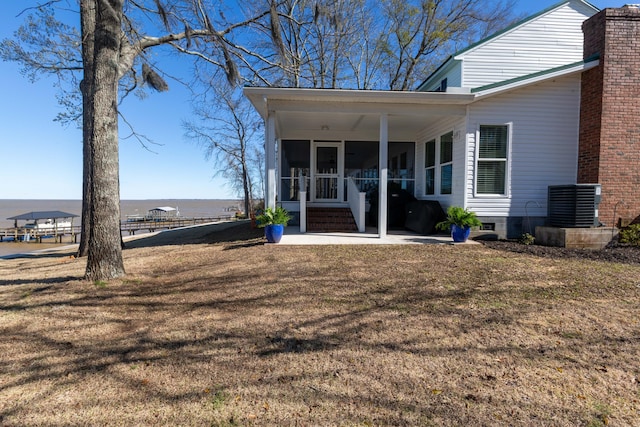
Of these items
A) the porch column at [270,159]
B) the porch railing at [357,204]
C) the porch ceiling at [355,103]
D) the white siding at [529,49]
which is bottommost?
the porch railing at [357,204]

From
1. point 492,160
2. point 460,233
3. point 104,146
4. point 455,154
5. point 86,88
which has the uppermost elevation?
point 86,88

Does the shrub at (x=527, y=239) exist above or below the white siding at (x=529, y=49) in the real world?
below

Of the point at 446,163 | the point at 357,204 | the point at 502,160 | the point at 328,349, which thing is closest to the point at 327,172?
the point at 357,204

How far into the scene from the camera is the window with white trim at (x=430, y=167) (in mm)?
9670

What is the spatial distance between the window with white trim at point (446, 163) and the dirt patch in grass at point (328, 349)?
4.28 metres

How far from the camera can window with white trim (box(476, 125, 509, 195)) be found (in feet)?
25.4

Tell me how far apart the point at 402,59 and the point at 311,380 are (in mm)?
20108

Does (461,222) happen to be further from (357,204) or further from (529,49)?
(529,49)

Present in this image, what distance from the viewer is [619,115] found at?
697 centimetres

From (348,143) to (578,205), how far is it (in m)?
6.72

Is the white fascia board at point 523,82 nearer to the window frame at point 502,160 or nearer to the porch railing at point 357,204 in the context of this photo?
the window frame at point 502,160

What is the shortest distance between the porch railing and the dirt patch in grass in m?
3.86

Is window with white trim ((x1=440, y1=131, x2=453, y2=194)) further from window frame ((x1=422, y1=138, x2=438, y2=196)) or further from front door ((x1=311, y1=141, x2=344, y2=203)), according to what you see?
front door ((x1=311, y1=141, x2=344, y2=203))

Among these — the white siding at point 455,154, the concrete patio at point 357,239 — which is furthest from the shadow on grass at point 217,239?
the white siding at point 455,154
